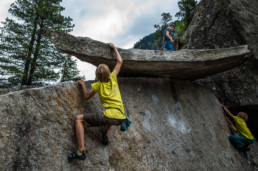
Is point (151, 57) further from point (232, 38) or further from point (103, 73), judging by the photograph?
point (232, 38)

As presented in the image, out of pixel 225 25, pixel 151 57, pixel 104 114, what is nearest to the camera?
pixel 104 114

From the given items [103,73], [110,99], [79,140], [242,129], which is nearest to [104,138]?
[79,140]

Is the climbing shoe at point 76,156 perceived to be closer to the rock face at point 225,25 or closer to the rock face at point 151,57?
the rock face at point 151,57

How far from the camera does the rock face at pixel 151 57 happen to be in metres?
3.76

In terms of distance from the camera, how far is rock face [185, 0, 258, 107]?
275 inches

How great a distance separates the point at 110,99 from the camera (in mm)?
3316

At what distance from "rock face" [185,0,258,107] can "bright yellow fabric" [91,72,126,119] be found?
5052 millimetres

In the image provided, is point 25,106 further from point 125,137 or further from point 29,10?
point 29,10

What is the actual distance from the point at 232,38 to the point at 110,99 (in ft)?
21.6

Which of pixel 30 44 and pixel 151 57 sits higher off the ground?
pixel 30 44

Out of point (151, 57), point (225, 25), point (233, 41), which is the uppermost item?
point (225, 25)

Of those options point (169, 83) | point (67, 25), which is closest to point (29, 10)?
point (67, 25)

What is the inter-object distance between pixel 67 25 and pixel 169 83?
16.5 m

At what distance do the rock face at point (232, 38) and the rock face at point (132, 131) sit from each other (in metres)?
0.98
